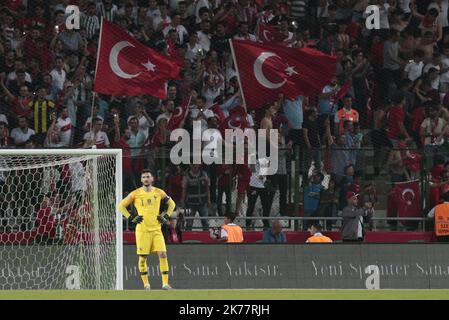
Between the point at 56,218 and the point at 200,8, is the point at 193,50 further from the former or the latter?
the point at 56,218

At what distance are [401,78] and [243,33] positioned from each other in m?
3.19

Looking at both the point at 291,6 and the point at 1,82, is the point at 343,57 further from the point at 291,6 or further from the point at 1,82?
the point at 1,82

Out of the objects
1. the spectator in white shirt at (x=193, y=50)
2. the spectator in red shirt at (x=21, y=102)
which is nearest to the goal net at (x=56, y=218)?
the spectator in red shirt at (x=21, y=102)

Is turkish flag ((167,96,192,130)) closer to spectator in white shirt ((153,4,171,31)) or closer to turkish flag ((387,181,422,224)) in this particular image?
spectator in white shirt ((153,4,171,31))

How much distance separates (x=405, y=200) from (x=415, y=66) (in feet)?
14.4

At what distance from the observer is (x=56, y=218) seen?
81.9ft

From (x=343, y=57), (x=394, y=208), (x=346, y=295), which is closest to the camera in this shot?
(x=346, y=295)

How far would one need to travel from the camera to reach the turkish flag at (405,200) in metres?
26.5

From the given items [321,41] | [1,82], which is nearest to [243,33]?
[321,41]

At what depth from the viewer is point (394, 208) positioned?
26.6 metres

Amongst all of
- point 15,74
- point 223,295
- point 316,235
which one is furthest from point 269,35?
point 223,295

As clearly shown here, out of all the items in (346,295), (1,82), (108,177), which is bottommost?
(346,295)

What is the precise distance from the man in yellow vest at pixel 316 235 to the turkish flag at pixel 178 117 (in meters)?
3.16

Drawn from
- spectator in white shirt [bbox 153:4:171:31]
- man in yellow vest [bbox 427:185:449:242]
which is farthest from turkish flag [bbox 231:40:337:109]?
man in yellow vest [bbox 427:185:449:242]
